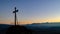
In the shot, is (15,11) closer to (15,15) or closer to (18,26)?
(15,15)

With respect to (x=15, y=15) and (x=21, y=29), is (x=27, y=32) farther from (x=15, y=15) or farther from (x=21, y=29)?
(x=15, y=15)

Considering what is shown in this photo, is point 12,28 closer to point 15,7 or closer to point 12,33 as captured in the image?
point 12,33

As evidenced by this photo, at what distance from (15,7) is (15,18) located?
125 centimetres

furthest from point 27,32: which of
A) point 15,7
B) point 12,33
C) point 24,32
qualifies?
point 15,7

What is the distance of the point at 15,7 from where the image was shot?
2092 centimetres

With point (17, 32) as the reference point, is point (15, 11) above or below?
above

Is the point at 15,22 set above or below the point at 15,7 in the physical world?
below

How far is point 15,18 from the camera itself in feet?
67.9

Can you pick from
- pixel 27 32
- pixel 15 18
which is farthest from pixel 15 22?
pixel 27 32

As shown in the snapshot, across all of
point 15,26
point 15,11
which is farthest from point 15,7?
point 15,26

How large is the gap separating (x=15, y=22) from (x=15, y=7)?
1.68 m

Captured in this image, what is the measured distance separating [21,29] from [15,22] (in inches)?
44.4

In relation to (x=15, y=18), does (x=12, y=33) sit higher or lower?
lower

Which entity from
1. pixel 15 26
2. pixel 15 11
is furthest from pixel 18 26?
pixel 15 11
